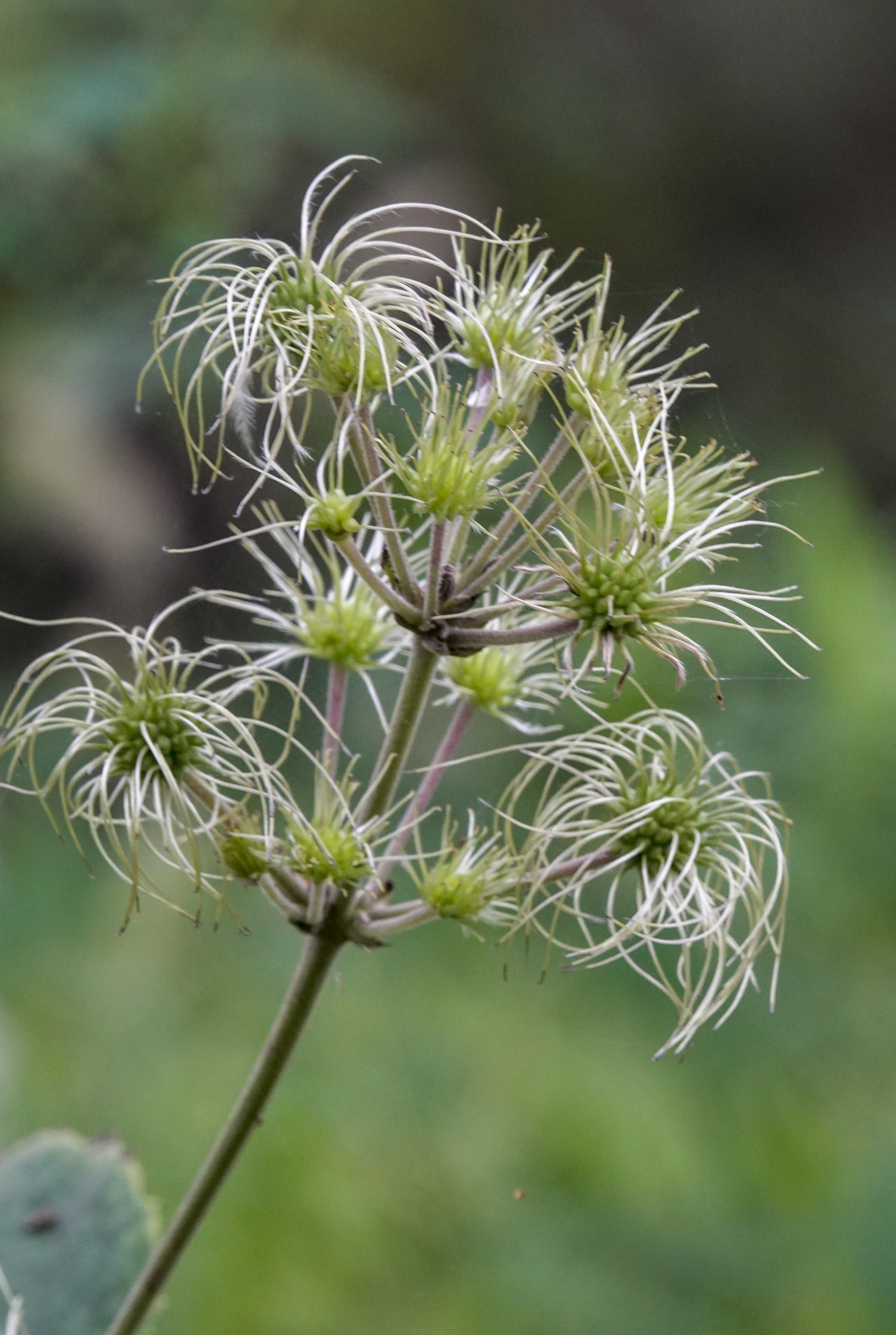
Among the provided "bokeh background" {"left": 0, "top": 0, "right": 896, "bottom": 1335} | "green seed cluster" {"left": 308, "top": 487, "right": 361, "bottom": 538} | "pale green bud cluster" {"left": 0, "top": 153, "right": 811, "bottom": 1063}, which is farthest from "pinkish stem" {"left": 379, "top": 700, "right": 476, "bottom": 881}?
"bokeh background" {"left": 0, "top": 0, "right": 896, "bottom": 1335}

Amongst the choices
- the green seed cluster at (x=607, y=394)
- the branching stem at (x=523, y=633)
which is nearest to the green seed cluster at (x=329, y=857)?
the branching stem at (x=523, y=633)

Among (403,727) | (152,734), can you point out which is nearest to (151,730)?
(152,734)

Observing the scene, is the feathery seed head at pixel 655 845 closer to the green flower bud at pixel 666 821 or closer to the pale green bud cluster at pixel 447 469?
the green flower bud at pixel 666 821

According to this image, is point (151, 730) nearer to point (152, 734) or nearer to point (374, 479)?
point (152, 734)

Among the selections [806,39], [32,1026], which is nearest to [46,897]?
[32,1026]

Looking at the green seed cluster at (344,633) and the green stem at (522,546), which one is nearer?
the green stem at (522,546)

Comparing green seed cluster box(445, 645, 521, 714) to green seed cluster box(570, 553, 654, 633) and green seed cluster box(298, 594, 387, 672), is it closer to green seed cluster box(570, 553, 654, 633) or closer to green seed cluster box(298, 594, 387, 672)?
green seed cluster box(298, 594, 387, 672)

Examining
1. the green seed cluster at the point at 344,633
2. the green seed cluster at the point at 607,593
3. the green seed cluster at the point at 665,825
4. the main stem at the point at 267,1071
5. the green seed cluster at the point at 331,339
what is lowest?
the main stem at the point at 267,1071

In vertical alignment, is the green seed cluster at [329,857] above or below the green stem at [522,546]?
below
